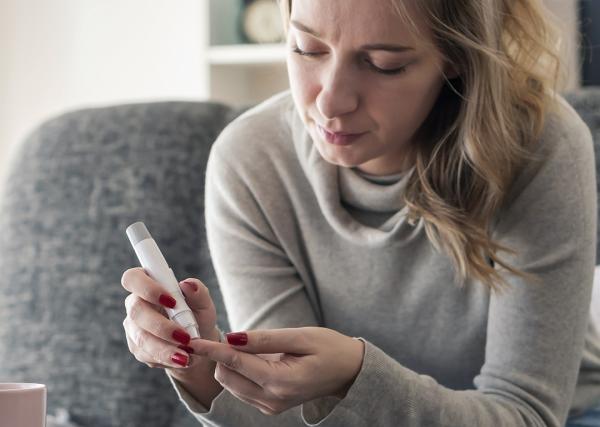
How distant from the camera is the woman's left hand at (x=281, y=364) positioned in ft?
3.05

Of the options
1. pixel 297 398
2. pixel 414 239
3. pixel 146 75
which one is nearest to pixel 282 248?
pixel 414 239

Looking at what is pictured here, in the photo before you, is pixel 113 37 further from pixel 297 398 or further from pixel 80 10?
pixel 297 398

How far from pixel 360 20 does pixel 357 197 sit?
1.06 ft

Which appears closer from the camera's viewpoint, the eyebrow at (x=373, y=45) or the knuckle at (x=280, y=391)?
the knuckle at (x=280, y=391)

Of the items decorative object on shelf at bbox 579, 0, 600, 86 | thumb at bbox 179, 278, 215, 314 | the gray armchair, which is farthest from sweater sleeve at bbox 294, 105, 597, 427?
decorative object on shelf at bbox 579, 0, 600, 86

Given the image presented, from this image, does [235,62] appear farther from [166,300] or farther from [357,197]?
[166,300]

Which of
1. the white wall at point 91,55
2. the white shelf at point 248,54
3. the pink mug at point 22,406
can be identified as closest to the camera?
the pink mug at point 22,406

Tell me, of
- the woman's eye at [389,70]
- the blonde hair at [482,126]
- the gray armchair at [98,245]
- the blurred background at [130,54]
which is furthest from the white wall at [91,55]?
the woman's eye at [389,70]

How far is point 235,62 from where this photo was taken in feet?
8.93

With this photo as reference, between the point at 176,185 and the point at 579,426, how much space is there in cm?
77

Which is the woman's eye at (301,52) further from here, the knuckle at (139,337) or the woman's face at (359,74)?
the knuckle at (139,337)

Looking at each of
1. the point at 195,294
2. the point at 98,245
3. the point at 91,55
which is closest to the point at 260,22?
the point at 91,55

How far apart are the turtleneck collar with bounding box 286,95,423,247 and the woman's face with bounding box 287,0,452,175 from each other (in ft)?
0.44

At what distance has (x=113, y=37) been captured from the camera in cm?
286
